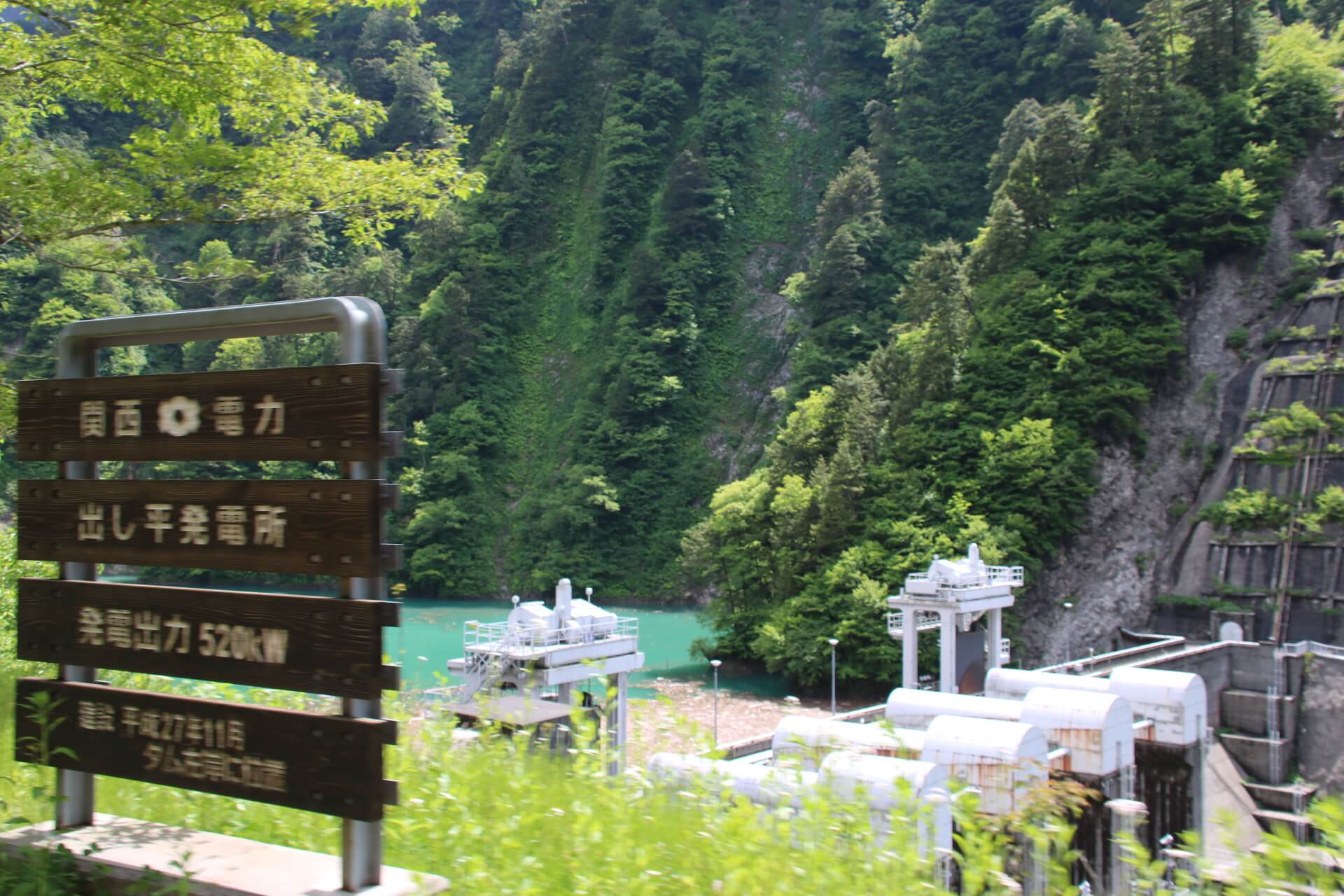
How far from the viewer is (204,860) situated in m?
3.66

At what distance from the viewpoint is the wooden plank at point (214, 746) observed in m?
3.37

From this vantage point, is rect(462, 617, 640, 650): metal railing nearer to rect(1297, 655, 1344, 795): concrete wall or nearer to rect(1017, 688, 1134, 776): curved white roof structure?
rect(1017, 688, 1134, 776): curved white roof structure

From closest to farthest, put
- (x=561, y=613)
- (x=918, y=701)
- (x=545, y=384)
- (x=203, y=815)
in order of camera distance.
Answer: (x=203, y=815), (x=918, y=701), (x=561, y=613), (x=545, y=384)

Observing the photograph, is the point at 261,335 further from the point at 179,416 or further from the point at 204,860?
the point at 204,860

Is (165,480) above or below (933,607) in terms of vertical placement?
above

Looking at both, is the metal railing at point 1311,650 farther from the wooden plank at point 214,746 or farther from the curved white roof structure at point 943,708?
the wooden plank at point 214,746

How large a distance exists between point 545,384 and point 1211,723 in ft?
113

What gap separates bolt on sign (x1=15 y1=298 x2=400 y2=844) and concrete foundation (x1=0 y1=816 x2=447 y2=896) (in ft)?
0.39

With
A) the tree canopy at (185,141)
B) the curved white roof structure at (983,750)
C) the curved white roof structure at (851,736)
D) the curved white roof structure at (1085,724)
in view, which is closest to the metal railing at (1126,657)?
the curved white roof structure at (1085,724)

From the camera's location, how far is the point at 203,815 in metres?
4.33

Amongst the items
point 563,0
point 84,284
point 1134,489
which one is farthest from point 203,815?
point 563,0

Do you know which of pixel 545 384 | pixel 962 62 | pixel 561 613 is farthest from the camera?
pixel 545 384

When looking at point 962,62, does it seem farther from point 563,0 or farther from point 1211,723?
point 1211,723

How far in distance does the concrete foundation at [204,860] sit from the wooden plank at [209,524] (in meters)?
0.97
